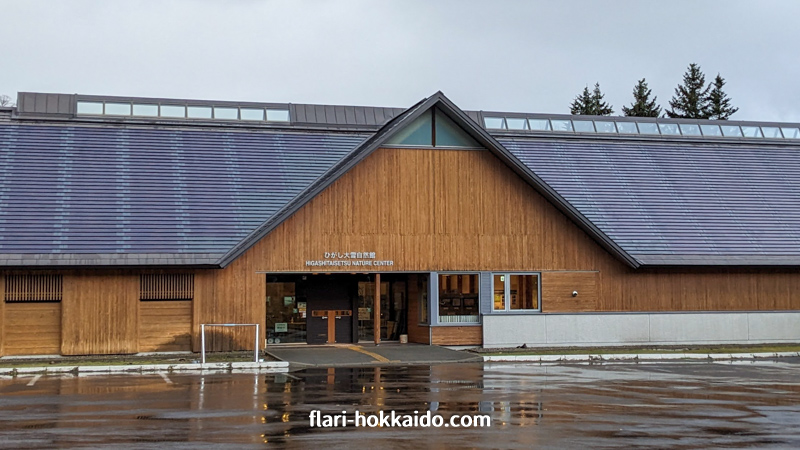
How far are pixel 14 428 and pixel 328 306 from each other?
18.4 meters

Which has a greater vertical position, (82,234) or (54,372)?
(82,234)

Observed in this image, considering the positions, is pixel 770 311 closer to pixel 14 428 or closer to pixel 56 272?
pixel 56 272

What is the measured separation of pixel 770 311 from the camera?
104 ft

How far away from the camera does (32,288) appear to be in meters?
26.3

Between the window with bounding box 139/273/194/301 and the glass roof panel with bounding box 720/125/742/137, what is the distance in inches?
953

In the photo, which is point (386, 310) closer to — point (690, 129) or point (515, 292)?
point (515, 292)

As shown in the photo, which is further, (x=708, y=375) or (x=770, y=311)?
(x=770, y=311)

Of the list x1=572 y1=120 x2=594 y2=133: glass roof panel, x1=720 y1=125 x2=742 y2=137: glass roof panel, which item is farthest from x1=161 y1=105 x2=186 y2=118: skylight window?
x1=720 y1=125 x2=742 y2=137: glass roof panel

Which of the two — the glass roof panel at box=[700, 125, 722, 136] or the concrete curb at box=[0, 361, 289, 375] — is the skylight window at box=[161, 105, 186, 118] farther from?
the glass roof panel at box=[700, 125, 722, 136]

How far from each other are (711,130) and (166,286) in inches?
958

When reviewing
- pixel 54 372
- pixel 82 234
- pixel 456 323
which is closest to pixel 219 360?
pixel 54 372

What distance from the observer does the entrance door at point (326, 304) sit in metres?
30.6

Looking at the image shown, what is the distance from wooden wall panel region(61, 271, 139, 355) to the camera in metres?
26.3

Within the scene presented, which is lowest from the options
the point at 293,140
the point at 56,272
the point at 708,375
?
the point at 708,375
